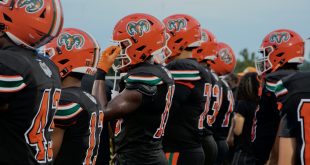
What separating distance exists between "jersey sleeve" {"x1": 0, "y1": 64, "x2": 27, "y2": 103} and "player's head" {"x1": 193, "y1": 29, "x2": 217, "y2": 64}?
5050 mm

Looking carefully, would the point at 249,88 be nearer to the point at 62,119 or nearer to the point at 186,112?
the point at 186,112

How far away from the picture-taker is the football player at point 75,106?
4.26 metres

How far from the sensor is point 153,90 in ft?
17.4

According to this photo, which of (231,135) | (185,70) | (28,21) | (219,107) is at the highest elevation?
(28,21)

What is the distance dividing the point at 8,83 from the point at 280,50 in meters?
4.18

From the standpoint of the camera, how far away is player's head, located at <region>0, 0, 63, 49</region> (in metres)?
3.66

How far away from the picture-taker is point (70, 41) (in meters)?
4.78

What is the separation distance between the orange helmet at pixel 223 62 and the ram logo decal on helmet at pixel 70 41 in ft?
19.8

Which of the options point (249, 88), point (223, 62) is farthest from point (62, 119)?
point (223, 62)

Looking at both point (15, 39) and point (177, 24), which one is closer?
point (15, 39)

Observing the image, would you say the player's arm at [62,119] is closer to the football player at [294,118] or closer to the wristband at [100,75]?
the wristband at [100,75]

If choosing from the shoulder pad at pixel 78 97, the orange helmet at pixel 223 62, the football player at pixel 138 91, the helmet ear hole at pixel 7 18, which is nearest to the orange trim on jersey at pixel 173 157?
the football player at pixel 138 91

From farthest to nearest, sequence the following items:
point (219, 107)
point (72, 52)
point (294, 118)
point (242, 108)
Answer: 1. point (242, 108)
2. point (219, 107)
3. point (72, 52)
4. point (294, 118)

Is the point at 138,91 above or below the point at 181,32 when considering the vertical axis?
below
